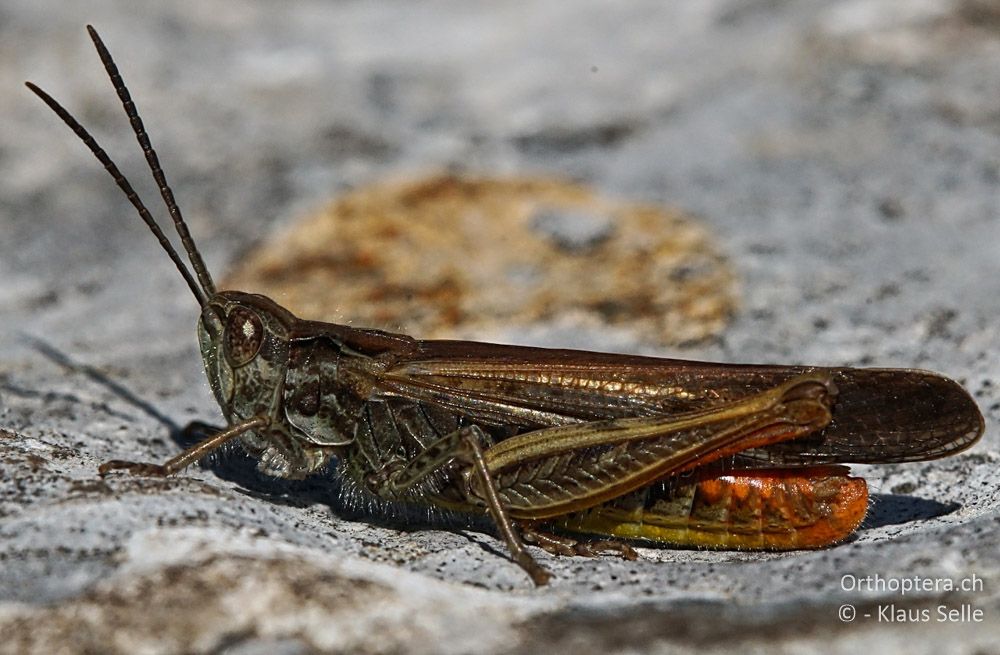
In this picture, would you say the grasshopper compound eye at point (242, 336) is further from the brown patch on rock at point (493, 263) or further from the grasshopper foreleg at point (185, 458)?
the brown patch on rock at point (493, 263)

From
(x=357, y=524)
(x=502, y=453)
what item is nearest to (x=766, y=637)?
(x=502, y=453)

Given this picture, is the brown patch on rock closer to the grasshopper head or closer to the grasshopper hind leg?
the grasshopper head

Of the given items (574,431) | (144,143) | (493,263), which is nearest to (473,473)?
(574,431)

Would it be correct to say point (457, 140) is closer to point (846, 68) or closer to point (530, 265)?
point (530, 265)

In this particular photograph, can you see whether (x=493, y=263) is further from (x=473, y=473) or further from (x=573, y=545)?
(x=573, y=545)

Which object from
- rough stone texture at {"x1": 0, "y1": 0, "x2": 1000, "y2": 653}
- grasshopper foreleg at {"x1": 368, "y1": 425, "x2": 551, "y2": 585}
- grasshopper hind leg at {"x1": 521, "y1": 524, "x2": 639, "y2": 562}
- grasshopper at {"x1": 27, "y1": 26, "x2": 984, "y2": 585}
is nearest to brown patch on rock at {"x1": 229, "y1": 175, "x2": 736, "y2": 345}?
rough stone texture at {"x1": 0, "y1": 0, "x2": 1000, "y2": 653}

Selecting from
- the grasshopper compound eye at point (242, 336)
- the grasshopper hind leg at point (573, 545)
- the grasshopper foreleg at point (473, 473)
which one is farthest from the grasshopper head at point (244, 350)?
the grasshopper hind leg at point (573, 545)
